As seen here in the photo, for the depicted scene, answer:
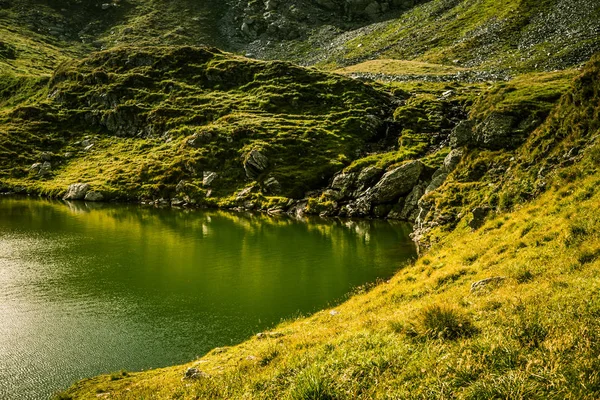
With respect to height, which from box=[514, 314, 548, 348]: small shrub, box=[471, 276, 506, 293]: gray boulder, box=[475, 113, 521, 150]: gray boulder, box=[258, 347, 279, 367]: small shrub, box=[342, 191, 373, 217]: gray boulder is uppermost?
box=[475, 113, 521, 150]: gray boulder

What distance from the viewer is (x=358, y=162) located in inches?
3558

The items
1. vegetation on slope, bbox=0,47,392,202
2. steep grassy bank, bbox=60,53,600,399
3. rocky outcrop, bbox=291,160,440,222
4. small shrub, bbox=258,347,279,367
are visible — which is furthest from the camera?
vegetation on slope, bbox=0,47,392,202

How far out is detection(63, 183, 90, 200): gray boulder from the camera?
105m

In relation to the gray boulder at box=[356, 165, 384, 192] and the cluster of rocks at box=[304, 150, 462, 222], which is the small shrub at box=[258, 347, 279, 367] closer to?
the cluster of rocks at box=[304, 150, 462, 222]

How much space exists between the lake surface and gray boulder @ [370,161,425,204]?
22.4 feet

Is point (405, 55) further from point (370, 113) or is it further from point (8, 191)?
point (8, 191)

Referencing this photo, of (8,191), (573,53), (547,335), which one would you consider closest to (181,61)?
(8,191)

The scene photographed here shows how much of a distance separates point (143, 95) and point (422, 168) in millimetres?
109551

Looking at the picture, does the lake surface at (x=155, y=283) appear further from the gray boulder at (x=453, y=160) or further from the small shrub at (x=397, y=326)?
the small shrub at (x=397, y=326)

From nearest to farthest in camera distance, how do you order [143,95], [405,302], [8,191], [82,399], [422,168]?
[82,399], [405,302], [422,168], [8,191], [143,95]

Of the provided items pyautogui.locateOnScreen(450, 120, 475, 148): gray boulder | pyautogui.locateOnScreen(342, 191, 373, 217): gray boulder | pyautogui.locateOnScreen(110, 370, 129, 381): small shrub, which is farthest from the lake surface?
pyautogui.locateOnScreen(450, 120, 475, 148): gray boulder

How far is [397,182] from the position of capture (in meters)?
74.3

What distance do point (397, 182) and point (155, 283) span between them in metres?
48.2

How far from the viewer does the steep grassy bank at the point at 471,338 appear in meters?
8.10
